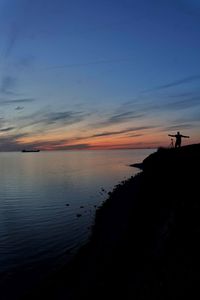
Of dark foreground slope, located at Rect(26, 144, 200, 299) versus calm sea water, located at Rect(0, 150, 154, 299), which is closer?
dark foreground slope, located at Rect(26, 144, 200, 299)

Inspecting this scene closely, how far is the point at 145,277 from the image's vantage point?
17.0 meters

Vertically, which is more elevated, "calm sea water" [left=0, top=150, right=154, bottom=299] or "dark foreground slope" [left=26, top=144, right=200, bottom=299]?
"dark foreground slope" [left=26, top=144, right=200, bottom=299]

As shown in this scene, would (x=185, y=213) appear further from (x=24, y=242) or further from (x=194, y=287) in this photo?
(x=24, y=242)

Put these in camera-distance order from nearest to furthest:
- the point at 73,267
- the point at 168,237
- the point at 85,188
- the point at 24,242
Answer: the point at 168,237 < the point at 73,267 < the point at 24,242 < the point at 85,188

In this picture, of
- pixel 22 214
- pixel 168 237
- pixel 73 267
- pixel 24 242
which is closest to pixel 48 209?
pixel 22 214

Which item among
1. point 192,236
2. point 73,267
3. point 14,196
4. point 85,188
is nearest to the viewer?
point 192,236

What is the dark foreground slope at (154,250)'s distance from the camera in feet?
50.8

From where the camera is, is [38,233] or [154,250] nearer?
[154,250]

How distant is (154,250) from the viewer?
19.5m

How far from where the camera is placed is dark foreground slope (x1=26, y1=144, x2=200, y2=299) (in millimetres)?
15487

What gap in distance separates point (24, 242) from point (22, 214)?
15.6 m

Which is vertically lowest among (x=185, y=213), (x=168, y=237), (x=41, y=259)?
(x=41, y=259)

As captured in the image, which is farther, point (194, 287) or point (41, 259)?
point (41, 259)

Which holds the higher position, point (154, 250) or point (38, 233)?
point (154, 250)
